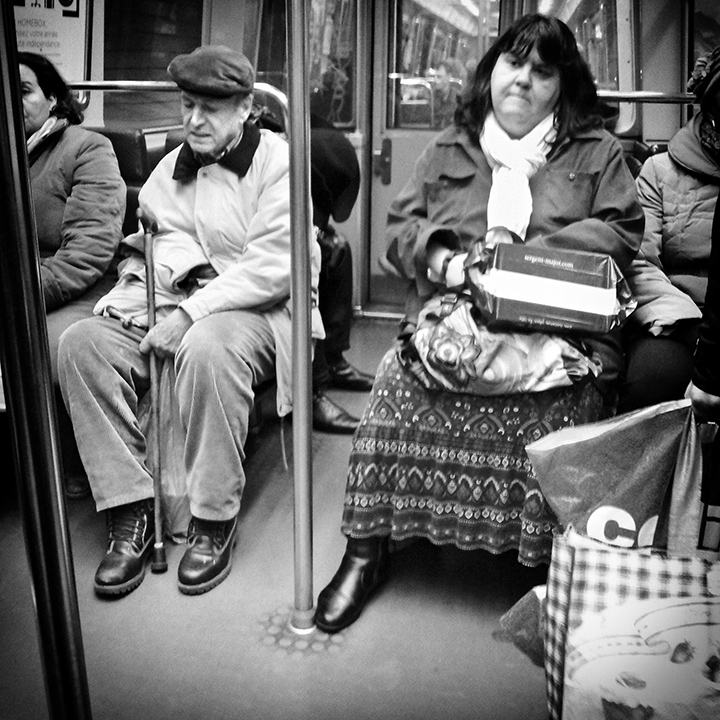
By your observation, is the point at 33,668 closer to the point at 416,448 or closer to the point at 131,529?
the point at 131,529

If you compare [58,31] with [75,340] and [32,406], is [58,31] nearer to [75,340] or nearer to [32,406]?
[75,340]

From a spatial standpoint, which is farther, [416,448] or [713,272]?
[416,448]

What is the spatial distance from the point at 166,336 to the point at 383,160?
23.6 inches

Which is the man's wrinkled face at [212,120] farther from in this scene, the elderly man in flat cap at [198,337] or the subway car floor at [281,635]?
the subway car floor at [281,635]

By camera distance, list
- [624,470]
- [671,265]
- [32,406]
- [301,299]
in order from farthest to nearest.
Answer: [671,265], [301,299], [624,470], [32,406]

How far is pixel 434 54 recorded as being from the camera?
151cm

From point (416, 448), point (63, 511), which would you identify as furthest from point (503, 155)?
point (63, 511)

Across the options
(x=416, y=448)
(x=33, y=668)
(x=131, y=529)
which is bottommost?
(x=33, y=668)

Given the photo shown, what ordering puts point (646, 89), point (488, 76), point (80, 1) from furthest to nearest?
point (488, 76), point (646, 89), point (80, 1)

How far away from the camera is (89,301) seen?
5.57ft

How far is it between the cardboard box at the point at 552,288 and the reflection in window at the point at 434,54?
33 centimetres

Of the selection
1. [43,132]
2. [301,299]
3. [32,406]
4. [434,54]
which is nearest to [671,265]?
[434,54]

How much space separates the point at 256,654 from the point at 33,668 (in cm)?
46

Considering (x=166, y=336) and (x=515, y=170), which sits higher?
(x=515, y=170)
